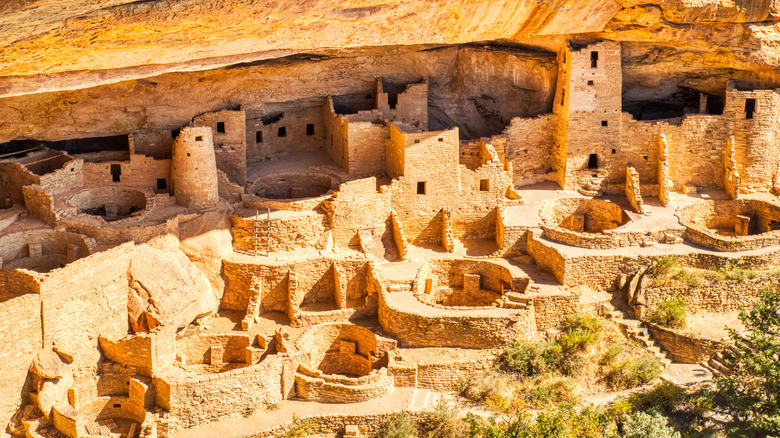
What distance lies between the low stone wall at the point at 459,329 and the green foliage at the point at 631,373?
196 cm

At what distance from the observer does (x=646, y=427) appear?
2130 cm

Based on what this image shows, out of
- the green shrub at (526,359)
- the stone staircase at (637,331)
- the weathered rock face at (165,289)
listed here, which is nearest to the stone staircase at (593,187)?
the stone staircase at (637,331)

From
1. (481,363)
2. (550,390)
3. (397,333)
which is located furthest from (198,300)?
(550,390)

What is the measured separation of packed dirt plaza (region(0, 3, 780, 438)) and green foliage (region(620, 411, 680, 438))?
214 cm

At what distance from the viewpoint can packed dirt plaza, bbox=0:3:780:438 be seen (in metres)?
22.1

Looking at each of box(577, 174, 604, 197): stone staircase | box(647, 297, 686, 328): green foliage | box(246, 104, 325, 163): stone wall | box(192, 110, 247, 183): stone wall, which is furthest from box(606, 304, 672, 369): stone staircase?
box(192, 110, 247, 183): stone wall

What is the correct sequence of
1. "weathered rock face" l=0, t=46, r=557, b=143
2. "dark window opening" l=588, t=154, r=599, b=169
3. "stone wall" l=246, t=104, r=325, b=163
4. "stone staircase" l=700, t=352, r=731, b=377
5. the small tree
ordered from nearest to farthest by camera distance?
the small tree → "stone staircase" l=700, t=352, r=731, b=377 → "weathered rock face" l=0, t=46, r=557, b=143 → "stone wall" l=246, t=104, r=325, b=163 → "dark window opening" l=588, t=154, r=599, b=169

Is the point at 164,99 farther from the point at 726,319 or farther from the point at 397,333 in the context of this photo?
the point at 726,319

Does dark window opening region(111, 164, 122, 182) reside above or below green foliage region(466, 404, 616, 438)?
above

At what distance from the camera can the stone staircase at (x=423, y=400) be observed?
2224cm

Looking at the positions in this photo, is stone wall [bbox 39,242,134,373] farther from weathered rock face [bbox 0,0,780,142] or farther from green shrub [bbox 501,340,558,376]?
green shrub [bbox 501,340,558,376]

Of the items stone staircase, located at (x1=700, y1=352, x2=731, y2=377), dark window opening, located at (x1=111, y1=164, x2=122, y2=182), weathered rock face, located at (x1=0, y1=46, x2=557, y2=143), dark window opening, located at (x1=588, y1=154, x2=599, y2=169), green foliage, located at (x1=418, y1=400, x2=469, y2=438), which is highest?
weathered rock face, located at (x1=0, y1=46, x2=557, y2=143)

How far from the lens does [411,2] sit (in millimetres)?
21812

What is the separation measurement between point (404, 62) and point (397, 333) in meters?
7.93
